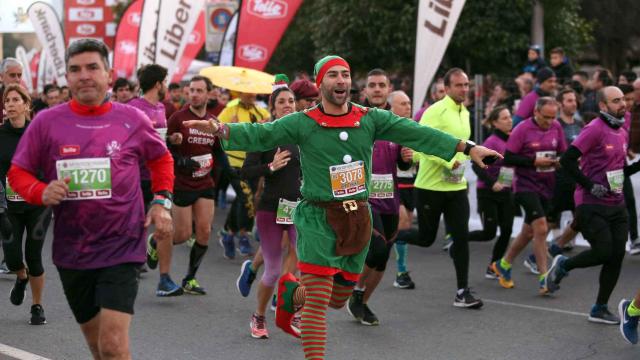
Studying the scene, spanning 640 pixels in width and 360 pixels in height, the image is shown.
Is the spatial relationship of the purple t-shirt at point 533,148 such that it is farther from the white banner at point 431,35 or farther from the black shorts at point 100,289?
the black shorts at point 100,289

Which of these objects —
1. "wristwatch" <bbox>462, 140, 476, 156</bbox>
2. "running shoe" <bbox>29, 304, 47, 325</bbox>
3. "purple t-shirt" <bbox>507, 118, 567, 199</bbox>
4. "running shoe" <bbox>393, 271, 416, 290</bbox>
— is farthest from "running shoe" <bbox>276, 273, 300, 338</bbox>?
"purple t-shirt" <bbox>507, 118, 567, 199</bbox>

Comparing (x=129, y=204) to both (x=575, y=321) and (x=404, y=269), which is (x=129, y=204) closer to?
(x=575, y=321)

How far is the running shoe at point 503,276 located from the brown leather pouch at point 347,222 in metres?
4.15

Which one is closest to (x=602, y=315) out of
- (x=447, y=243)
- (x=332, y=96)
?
(x=332, y=96)

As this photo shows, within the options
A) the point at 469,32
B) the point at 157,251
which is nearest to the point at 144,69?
the point at 157,251

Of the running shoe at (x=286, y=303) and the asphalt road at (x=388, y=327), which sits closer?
the running shoe at (x=286, y=303)

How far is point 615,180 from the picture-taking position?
8.44m

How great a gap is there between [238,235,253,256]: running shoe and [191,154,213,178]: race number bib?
2849 mm

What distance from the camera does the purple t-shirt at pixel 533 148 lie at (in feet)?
33.0

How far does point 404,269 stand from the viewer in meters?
10.0

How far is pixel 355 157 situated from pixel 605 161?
9.97 feet

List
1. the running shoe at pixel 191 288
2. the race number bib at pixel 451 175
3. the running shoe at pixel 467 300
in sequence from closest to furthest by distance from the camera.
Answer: the running shoe at pixel 467 300 < the race number bib at pixel 451 175 < the running shoe at pixel 191 288

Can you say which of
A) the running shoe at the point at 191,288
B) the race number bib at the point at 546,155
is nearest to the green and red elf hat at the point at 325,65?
the running shoe at the point at 191,288

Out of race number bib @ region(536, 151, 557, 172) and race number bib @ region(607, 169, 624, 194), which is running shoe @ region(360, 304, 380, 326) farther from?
race number bib @ region(536, 151, 557, 172)
